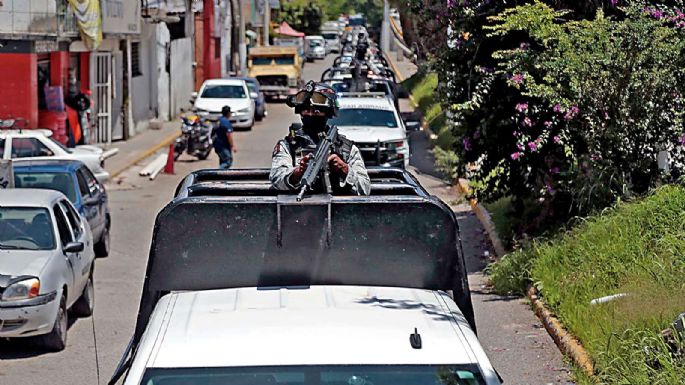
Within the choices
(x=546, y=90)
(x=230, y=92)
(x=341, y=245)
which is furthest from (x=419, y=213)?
(x=230, y=92)

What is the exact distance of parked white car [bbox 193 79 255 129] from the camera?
36.0 meters

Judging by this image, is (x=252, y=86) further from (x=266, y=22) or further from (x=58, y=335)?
(x=266, y=22)

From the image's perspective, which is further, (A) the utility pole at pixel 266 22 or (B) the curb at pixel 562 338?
(A) the utility pole at pixel 266 22

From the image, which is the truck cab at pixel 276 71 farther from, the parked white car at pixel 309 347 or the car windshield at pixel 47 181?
the parked white car at pixel 309 347

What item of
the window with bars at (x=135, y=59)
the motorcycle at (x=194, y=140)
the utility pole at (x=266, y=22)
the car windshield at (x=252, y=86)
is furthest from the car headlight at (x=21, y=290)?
the utility pole at (x=266, y=22)

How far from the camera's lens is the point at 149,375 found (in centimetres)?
388

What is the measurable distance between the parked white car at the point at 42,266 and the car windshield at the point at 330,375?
7.09m

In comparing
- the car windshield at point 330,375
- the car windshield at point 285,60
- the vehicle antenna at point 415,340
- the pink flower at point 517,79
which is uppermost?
the pink flower at point 517,79

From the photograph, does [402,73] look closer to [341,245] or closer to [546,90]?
[546,90]

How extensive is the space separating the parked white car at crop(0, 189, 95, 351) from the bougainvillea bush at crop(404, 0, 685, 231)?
185 inches

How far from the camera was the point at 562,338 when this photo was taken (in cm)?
988

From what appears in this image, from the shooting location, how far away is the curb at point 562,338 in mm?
8886

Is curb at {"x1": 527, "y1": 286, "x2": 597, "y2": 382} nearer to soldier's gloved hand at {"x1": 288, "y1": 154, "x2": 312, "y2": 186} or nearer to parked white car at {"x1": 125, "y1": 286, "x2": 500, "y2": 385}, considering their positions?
soldier's gloved hand at {"x1": 288, "y1": 154, "x2": 312, "y2": 186}

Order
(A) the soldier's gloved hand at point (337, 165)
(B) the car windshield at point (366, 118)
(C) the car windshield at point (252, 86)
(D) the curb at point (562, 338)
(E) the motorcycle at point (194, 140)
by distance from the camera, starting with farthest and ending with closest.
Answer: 1. (C) the car windshield at point (252, 86)
2. (E) the motorcycle at point (194, 140)
3. (B) the car windshield at point (366, 118)
4. (D) the curb at point (562, 338)
5. (A) the soldier's gloved hand at point (337, 165)
